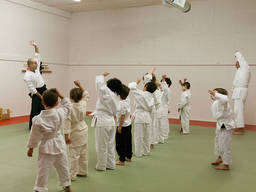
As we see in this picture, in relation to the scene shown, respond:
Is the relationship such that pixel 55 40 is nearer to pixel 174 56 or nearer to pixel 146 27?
pixel 146 27

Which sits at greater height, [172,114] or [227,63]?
[227,63]

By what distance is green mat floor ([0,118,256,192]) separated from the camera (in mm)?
3102

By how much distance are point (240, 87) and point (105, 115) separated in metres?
4.52

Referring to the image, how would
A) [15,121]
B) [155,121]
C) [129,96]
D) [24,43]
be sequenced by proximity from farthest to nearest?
[129,96] → [24,43] → [15,121] → [155,121]

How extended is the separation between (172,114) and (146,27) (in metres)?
3.17

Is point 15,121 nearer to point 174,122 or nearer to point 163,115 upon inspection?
point 163,115

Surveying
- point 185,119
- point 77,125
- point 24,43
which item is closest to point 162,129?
point 185,119

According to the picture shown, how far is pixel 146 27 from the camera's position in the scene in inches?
357

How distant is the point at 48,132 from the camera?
2592 mm

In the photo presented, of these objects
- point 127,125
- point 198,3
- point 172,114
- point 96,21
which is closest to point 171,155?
point 127,125

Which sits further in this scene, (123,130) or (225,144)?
(123,130)

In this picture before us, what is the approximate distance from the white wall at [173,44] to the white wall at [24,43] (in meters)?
0.65

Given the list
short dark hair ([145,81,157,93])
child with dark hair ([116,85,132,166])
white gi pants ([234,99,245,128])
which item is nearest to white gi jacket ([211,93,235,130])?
short dark hair ([145,81,157,93])

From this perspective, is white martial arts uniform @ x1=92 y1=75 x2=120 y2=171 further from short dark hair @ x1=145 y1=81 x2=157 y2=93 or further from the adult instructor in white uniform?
the adult instructor in white uniform
